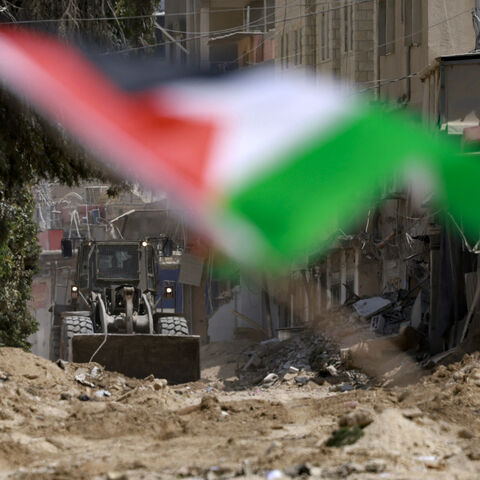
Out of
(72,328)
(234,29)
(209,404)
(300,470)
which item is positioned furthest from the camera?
(234,29)

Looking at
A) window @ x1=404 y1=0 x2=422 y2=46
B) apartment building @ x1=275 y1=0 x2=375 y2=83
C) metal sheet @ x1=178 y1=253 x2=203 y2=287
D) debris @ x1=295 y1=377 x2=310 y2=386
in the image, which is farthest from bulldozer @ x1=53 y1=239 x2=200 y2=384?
metal sheet @ x1=178 y1=253 x2=203 y2=287

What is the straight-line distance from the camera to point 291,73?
138ft

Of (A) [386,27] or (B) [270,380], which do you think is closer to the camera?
(B) [270,380]

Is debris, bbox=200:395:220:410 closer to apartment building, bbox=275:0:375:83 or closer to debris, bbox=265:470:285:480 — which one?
debris, bbox=265:470:285:480

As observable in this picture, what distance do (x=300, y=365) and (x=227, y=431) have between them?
1334 centimetres

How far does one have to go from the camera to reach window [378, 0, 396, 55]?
33750 mm

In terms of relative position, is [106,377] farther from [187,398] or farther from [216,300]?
[216,300]

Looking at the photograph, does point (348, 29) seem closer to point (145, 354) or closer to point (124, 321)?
point (124, 321)

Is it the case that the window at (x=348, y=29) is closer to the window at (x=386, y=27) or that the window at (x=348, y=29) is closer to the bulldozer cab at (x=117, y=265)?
the window at (x=386, y=27)

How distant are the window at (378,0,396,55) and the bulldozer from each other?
40.5ft

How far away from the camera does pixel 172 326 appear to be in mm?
23109

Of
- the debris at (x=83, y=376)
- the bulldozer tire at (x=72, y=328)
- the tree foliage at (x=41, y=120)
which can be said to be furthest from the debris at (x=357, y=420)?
the bulldozer tire at (x=72, y=328)

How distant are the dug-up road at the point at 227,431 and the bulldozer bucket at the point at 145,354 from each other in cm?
319

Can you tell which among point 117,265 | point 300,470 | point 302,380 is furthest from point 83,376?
point 300,470
